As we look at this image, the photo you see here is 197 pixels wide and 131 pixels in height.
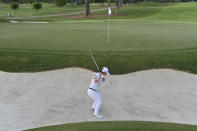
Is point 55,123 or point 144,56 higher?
point 144,56

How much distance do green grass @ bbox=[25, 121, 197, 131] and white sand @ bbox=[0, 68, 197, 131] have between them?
50 centimetres

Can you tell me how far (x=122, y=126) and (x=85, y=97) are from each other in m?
2.81

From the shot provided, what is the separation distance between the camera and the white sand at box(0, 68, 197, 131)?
7.39 metres

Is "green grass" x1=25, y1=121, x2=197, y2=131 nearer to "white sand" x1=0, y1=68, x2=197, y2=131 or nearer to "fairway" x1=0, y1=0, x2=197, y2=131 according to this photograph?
"fairway" x1=0, y1=0, x2=197, y2=131

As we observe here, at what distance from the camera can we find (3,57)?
39.1ft

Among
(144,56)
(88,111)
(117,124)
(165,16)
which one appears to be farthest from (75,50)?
(165,16)

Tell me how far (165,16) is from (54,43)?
38.9 meters

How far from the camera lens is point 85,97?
883 centimetres

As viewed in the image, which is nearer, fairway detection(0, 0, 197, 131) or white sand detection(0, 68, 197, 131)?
fairway detection(0, 0, 197, 131)

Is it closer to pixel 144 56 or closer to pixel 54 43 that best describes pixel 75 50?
pixel 54 43

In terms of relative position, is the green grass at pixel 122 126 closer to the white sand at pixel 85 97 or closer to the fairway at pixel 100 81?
the fairway at pixel 100 81

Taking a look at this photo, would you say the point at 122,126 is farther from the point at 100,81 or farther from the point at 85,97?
the point at 85,97

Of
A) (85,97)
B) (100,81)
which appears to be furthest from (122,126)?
(85,97)

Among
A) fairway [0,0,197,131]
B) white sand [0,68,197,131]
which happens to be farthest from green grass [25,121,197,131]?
white sand [0,68,197,131]
